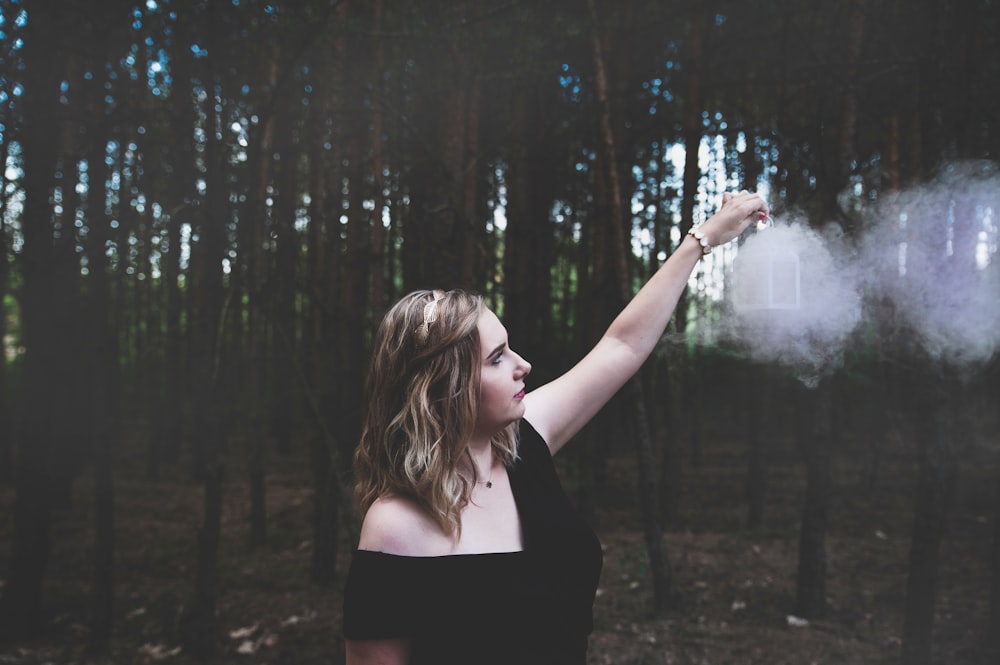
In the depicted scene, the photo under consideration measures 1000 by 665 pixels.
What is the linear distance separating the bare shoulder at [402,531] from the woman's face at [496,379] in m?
0.26

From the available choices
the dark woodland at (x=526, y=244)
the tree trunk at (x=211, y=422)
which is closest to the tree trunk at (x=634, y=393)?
the dark woodland at (x=526, y=244)

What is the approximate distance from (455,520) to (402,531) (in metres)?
0.12

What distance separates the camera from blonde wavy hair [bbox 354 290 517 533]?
4.97ft

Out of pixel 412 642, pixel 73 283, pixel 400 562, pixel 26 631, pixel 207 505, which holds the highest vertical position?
Result: pixel 73 283

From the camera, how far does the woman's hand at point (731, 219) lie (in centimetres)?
185

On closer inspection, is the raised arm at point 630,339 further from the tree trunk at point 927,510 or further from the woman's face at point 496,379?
the tree trunk at point 927,510

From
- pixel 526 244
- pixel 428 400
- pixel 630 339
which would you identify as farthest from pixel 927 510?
pixel 526 244

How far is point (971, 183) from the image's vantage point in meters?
3.86

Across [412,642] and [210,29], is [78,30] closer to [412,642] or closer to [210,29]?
[210,29]

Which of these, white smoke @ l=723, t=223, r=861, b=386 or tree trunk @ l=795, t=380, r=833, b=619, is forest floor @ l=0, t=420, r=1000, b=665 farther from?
white smoke @ l=723, t=223, r=861, b=386

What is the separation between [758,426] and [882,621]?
3.18 meters

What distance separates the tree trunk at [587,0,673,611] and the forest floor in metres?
0.35

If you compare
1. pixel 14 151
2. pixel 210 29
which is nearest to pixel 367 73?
pixel 210 29

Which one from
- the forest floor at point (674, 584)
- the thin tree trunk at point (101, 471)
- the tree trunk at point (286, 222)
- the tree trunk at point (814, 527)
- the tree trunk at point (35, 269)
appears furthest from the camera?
the tree trunk at point (286, 222)
